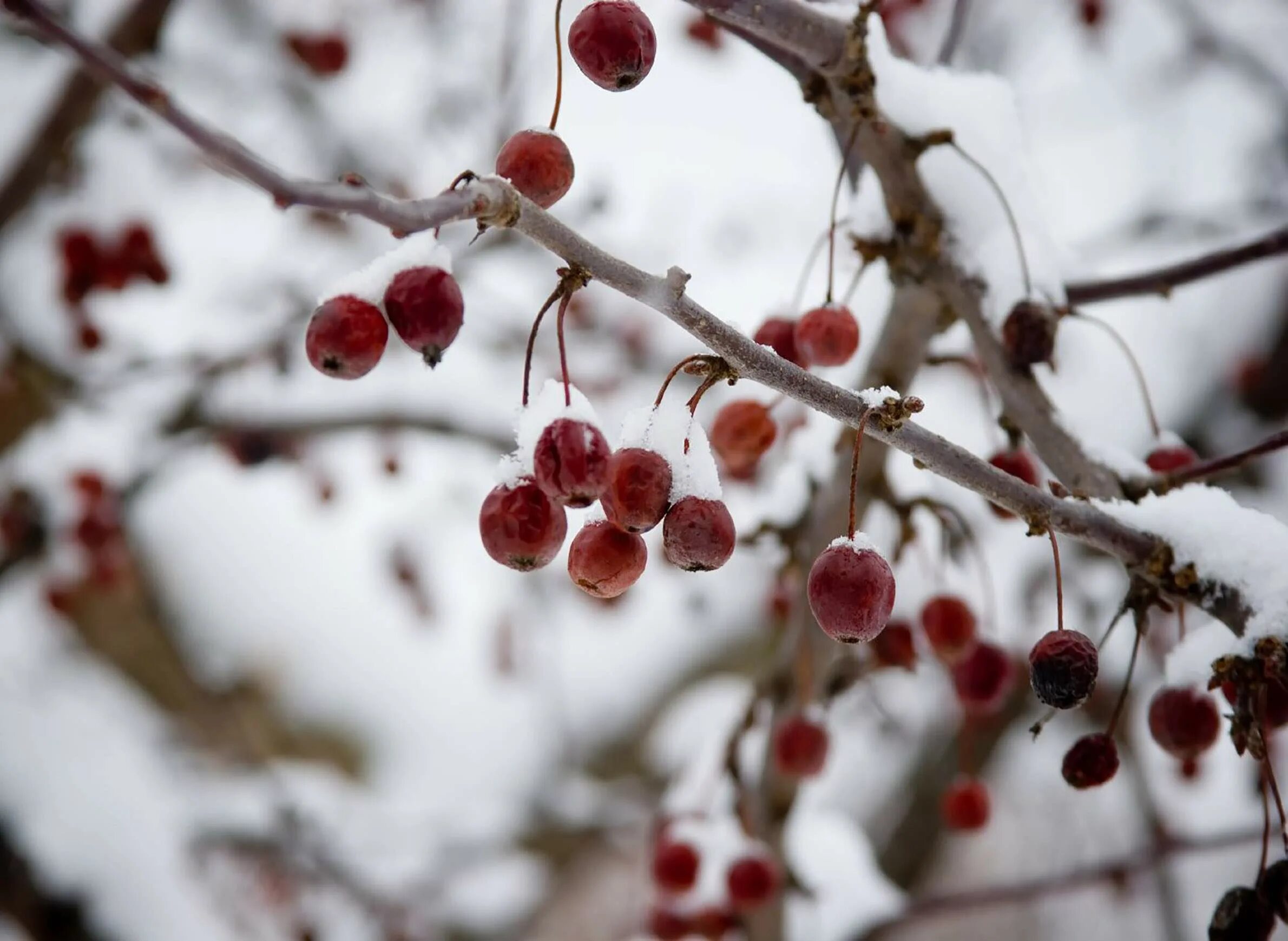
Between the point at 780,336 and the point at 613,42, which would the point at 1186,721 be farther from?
the point at 613,42

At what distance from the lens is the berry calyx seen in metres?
1.20

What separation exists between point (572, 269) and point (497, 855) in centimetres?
501

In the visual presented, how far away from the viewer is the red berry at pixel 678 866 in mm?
2188

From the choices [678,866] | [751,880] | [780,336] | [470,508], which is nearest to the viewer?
[780,336]

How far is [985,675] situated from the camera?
6.40ft

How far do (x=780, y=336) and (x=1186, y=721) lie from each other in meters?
0.92

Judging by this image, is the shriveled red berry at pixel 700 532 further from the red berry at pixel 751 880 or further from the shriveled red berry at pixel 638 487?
the red berry at pixel 751 880

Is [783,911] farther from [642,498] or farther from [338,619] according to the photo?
[338,619]

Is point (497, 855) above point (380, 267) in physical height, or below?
above

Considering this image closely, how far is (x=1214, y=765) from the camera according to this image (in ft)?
14.3

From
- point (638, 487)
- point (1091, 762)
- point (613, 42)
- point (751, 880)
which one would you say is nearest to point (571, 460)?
point (638, 487)

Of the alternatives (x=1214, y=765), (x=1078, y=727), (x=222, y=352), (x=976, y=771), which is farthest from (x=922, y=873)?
(x=222, y=352)

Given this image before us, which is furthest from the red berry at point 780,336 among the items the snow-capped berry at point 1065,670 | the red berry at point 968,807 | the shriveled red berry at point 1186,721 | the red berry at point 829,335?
the red berry at point 968,807

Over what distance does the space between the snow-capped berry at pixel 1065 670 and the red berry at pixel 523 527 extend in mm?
650
